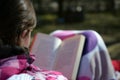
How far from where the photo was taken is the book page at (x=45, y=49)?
→ 5.88 ft

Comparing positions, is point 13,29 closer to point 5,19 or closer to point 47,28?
point 5,19

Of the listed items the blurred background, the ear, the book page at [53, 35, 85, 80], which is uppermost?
the ear

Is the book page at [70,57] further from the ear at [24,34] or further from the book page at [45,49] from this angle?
the ear at [24,34]

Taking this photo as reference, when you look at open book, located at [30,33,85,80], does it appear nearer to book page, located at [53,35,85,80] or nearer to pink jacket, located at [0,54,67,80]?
book page, located at [53,35,85,80]

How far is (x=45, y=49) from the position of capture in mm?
1842

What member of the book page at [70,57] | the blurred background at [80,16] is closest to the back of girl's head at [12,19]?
the book page at [70,57]

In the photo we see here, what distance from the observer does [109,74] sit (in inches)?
73.7

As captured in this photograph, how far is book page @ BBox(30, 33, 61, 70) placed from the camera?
5.88 feet

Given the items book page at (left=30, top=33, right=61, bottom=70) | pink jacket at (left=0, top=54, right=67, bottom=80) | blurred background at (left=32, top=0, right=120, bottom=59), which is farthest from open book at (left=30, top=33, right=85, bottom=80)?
blurred background at (left=32, top=0, right=120, bottom=59)

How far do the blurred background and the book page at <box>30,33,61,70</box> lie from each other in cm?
631

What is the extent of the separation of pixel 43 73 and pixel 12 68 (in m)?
0.11

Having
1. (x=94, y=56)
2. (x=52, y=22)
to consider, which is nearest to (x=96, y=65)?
(x=94, y=56)

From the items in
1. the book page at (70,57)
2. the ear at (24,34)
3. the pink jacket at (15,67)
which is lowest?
the book page at (70,57)

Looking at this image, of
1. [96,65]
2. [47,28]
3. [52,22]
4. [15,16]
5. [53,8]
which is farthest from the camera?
[53,8]
